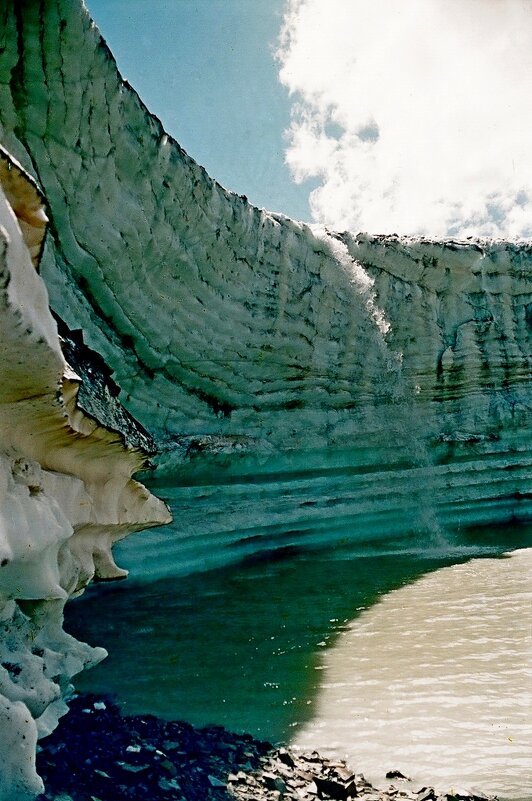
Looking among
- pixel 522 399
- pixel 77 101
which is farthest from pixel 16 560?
pixel 522 399

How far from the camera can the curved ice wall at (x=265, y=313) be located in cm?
579

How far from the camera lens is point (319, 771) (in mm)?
2846

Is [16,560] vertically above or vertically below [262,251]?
below

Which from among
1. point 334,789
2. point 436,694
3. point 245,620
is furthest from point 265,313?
point 334,789

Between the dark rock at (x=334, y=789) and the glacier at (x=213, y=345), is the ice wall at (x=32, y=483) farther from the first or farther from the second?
the dark rock at (x=334, y=789)

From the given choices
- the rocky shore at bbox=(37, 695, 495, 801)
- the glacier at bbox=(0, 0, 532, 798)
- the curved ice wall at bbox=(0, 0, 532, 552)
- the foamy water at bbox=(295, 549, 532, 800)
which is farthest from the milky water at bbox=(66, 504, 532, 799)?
the curved ice wall at bbox=(0, 0, 532, 552)

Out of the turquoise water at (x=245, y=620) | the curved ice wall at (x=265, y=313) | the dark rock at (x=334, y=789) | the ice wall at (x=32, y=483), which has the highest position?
the curved ice wall at (x=265, y=313)

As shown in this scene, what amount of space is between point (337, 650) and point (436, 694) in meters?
1.05

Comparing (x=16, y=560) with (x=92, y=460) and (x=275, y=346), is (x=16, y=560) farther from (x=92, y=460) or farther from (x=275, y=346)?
(x=275, y=346)

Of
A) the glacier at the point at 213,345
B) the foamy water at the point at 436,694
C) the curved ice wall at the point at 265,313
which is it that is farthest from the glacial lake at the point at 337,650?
the curved ice wall at the point at 265,313

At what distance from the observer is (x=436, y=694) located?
363 cm

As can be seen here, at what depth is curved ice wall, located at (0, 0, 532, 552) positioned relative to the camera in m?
5.79

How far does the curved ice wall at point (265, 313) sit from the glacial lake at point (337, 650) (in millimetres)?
1335

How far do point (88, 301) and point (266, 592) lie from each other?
3.80 meters
